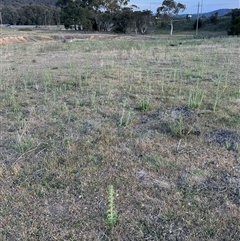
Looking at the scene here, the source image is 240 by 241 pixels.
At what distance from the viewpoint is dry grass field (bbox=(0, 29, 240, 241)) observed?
2080mm

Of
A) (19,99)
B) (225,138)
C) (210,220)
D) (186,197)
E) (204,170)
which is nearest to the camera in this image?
(210,220)

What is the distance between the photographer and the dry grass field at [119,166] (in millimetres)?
2080

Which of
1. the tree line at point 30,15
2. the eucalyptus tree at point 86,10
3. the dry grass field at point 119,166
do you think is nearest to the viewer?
the dry grass field at point 119,166

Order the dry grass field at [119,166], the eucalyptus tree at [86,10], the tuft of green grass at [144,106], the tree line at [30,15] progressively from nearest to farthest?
the dry grass field at [119,166] → the tuft of green grass at [144,106] → the eucalyptus tree at [86,10] → the tree line at [30,15]

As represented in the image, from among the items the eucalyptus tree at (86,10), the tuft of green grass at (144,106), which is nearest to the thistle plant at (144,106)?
the tuft of green grass at (144,106)

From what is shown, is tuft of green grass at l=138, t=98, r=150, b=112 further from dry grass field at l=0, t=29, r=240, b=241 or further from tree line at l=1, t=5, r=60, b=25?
tree line at l=1, t=5, r=60, b=25

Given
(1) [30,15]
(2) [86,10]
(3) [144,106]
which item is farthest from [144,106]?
(1) [30,15]

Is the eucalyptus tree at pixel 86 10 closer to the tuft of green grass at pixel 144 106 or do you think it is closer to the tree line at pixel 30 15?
the tree line at pixel 30 15

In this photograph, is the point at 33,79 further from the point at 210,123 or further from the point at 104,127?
the point at 210,123

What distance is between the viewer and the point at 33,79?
641 cm

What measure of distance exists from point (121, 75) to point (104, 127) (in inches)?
125

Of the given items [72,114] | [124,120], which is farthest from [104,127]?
[72,114]

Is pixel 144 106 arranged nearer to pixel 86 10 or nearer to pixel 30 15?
pixel 86 10

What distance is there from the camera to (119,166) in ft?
9.13
